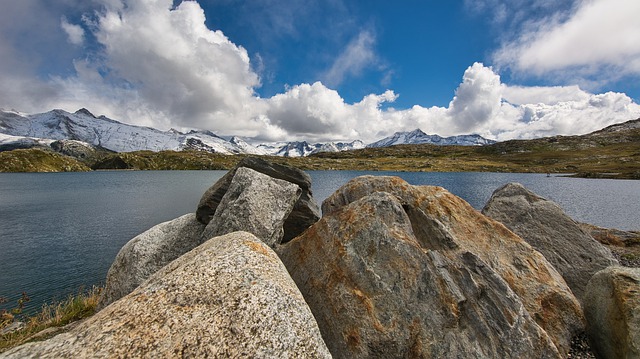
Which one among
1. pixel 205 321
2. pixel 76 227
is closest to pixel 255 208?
pixel 205 321

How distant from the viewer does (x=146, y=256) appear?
1552 centimetres

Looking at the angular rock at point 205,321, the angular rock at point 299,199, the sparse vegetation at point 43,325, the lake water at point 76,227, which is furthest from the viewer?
the lake water at point 76,227

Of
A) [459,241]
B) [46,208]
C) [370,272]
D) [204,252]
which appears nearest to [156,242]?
[204,252]

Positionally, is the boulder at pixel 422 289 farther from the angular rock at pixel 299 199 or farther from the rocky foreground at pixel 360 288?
the angular rock at pixel 299 199

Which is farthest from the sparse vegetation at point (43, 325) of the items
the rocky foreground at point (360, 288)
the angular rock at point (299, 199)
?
the angular rock at point (299, 199)

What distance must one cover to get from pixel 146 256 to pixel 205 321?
1053cm

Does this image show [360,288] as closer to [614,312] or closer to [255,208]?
[255,208]

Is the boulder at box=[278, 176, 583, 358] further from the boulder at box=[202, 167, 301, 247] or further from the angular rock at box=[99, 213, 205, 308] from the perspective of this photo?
the angular rock at box=[99, 213, 205, 308]

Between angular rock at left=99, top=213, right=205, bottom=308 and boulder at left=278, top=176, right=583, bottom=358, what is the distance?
6.81 meters

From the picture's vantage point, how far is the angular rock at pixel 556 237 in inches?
648

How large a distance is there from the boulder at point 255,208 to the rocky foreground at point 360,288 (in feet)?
0.21

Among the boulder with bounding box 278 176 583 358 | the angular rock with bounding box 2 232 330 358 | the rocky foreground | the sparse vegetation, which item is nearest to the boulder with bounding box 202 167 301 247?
the rocky foreground

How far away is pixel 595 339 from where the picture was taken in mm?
12031

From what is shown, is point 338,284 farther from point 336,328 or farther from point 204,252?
point 204,252
